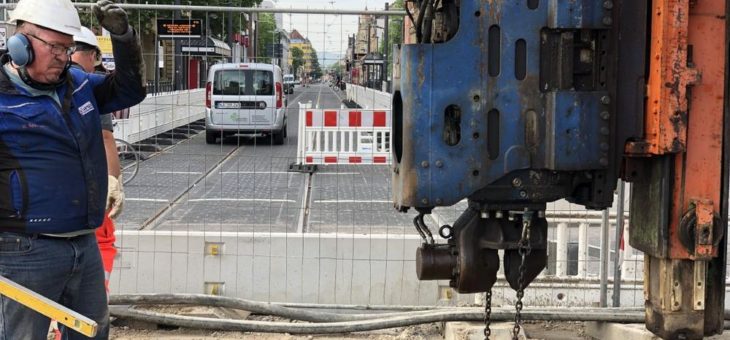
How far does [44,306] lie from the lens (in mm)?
3432

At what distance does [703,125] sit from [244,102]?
6.78 meters

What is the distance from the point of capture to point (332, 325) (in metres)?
5.95

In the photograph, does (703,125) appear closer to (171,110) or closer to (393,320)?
(393,320)

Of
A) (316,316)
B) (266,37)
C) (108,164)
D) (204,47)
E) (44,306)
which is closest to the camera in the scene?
(44,306)

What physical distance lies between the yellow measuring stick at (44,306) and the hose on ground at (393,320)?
99.6 inches

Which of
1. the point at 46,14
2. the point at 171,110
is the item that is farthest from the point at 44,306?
the point at 171,110

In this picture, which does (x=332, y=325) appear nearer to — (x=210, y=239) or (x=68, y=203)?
(x=210, y=239)

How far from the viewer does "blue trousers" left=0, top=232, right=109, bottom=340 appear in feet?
11.5

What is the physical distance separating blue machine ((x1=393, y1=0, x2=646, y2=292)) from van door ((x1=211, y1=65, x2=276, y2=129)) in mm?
4708

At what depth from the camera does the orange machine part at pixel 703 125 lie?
360cm

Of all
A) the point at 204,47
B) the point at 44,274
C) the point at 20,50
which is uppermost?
the point at 204,47

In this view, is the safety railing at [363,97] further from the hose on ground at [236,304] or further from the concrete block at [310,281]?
the hose on ground at [236,304]

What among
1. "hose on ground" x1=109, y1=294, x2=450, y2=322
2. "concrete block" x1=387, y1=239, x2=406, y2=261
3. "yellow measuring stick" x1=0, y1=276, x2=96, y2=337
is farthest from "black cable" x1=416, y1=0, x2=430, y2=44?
"concrete block" x1=387, y1=239, x2=406, y2=261

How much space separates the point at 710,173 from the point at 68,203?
108 inches
